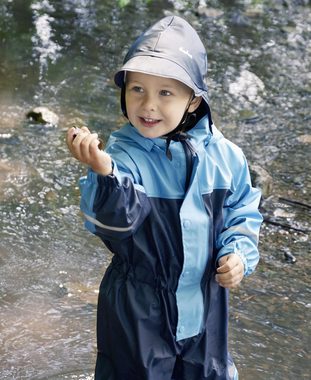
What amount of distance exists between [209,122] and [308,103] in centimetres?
389

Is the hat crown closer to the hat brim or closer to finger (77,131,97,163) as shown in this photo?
the hat brim

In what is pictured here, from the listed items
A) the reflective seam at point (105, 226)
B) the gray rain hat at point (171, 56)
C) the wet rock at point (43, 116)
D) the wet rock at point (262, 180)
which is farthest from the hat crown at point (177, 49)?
the wet rock at point (43, 116)

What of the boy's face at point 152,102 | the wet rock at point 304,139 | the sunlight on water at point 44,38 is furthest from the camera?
the sunlight on water at point 44,38

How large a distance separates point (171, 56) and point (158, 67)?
75 millimetres

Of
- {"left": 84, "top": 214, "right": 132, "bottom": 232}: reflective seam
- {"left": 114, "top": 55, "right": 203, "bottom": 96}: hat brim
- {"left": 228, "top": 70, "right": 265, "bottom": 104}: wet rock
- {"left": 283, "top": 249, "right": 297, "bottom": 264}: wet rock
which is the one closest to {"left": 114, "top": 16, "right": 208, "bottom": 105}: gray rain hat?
{"left": 114, "top": 55, "right": 203, "bottom": 96}: hat brim

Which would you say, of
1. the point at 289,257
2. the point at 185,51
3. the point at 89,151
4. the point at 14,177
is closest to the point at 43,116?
the point at 14,177

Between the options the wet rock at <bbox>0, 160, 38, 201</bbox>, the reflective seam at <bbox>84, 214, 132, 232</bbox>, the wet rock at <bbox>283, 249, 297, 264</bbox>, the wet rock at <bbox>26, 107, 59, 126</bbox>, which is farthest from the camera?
the wet rock at <bbox>26, 107, 59, 126</bbox>

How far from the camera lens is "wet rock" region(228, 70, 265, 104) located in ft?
19.8

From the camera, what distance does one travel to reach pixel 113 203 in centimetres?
199

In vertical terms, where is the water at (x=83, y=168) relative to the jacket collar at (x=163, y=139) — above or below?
below

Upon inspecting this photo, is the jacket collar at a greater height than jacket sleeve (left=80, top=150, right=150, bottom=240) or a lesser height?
greater

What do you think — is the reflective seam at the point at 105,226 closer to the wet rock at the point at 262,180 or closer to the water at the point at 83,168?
the water at the point at 83,168

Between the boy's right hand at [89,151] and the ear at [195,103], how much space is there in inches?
18.1

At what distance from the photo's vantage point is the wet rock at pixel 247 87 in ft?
19.8
